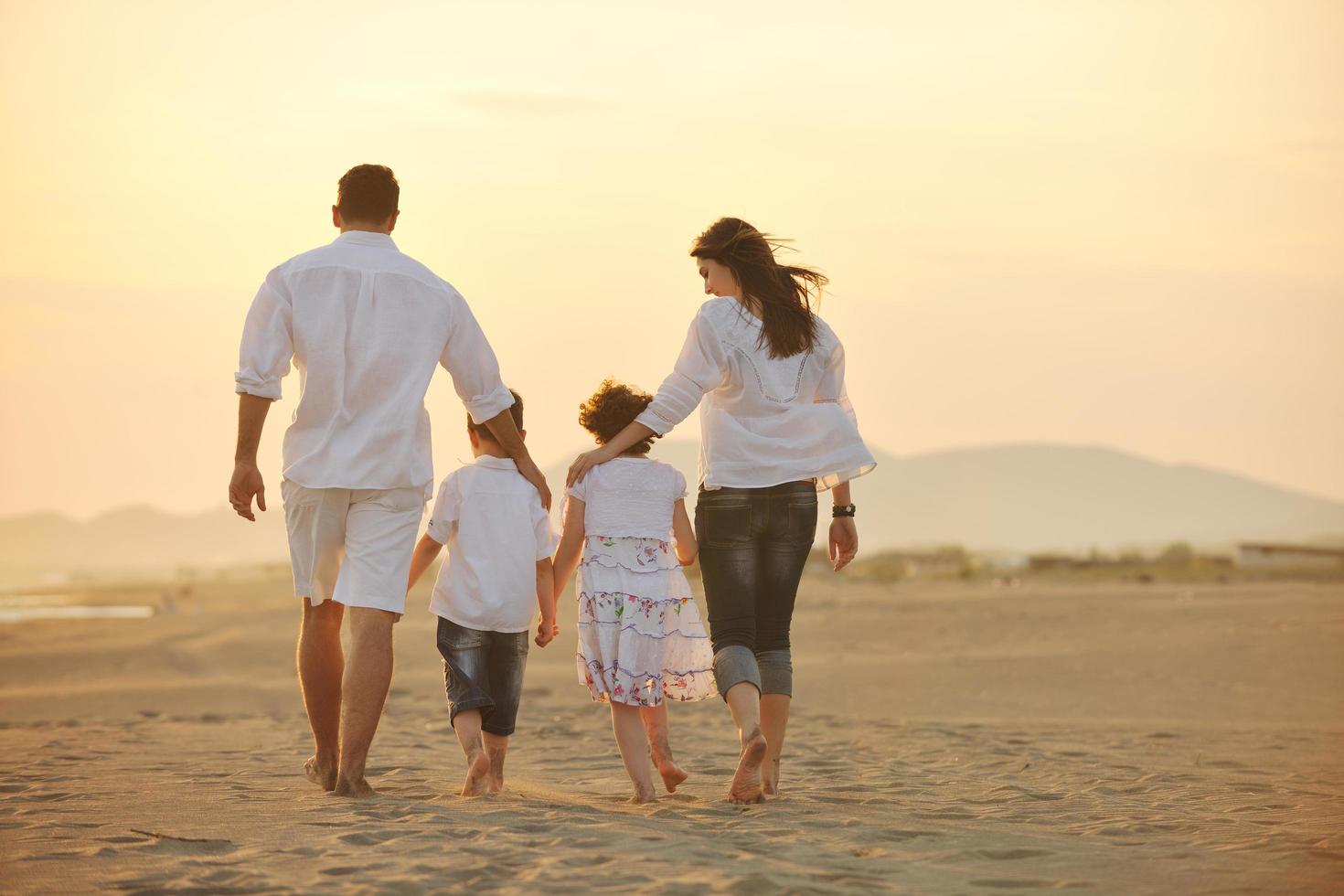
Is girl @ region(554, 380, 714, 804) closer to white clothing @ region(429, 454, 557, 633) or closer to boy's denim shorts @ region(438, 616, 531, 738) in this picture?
white clothing @ region(429, 454, 557, 633)

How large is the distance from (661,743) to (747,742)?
1.71 ft

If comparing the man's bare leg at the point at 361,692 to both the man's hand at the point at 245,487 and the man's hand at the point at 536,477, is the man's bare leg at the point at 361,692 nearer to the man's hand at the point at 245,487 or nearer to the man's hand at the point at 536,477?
the man's hand at the point at 245,487

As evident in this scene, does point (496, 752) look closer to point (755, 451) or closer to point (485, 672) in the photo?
point (485, 672)

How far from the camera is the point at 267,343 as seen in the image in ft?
17.3

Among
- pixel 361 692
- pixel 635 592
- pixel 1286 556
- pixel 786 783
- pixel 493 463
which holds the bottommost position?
pixel 786 783

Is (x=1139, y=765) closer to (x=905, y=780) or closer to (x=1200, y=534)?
(x=905, y=780)

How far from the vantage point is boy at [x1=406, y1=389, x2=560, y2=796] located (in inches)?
221

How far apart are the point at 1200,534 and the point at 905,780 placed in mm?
173164

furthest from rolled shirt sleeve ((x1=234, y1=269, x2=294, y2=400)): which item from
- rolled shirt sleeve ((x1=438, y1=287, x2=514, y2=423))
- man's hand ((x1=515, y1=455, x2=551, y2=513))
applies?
man's hand ((x1=515, y1=455, x2=551, y2=513))

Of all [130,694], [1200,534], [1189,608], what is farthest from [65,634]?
[1200,534]

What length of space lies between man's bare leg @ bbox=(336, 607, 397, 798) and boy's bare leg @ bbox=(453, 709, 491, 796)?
0.34m

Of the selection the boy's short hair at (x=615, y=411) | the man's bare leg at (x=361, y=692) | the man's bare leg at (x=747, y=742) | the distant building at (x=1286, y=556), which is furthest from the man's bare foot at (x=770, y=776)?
the distant building at (x=1286, y=556)

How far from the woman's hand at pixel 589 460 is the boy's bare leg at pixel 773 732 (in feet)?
3.43

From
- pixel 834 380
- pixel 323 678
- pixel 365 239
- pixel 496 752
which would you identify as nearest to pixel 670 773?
pixel 496 752
